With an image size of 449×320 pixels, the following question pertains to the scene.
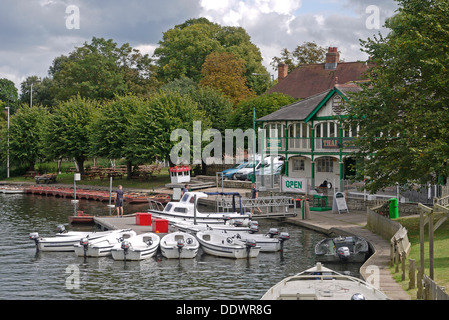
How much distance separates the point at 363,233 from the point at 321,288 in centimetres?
1616

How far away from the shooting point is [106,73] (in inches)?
3976

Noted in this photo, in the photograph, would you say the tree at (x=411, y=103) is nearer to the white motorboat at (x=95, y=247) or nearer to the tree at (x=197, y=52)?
the white motorboat at (x=95, y=247)

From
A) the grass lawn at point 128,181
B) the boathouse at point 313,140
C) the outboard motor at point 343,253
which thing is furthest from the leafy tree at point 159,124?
the outboard motor at point 343,253

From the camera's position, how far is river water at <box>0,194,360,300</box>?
24.2m

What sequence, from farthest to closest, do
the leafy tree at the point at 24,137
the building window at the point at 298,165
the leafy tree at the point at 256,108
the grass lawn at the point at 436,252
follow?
the leafy tree at the point at 24,137
the leafy tree at the point at 256,108
the building window at the point at 298,165
the grass lawn at the point at 436,252

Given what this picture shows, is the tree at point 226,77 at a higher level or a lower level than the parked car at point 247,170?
higher

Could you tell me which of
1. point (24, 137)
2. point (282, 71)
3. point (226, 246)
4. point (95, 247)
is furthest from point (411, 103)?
point (24, 137)

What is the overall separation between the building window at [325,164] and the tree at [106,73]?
5573cm

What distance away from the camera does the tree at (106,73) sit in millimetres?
101688

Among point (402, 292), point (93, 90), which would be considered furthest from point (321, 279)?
point (93, 90)

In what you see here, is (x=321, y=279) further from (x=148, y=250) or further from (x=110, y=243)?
(x=110, y=243)

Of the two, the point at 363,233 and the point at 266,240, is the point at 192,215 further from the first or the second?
the point at 363,233

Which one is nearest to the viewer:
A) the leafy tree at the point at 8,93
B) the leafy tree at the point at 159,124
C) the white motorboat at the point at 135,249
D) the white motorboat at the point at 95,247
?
the white motorboat at the point at 135,249

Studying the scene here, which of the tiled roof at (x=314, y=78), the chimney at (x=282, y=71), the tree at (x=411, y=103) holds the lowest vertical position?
the tree at (x=411, y=103)
